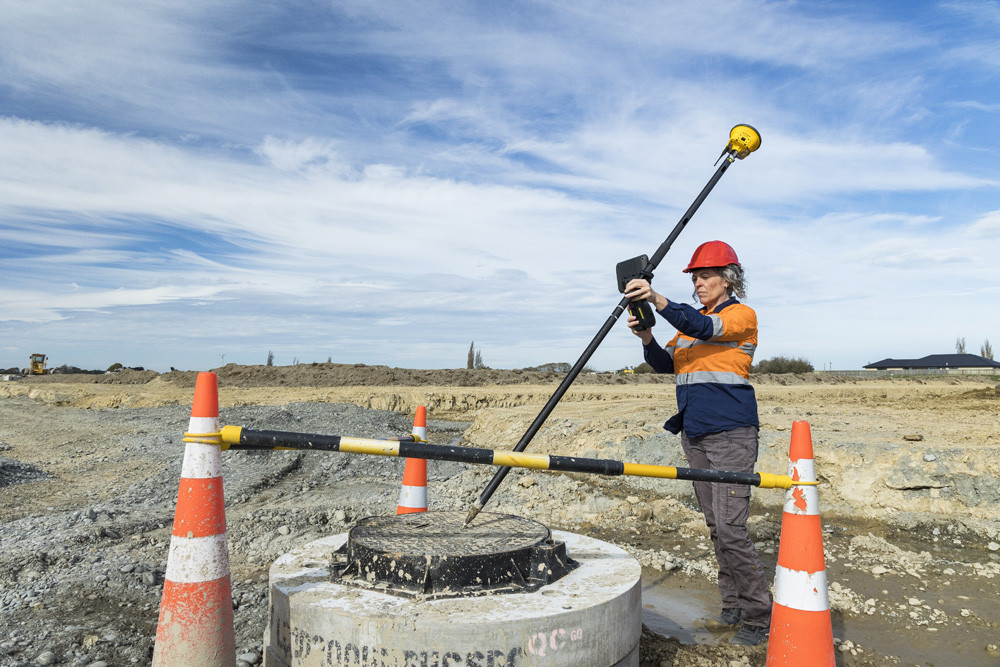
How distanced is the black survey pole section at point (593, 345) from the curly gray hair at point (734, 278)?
0.32 metres

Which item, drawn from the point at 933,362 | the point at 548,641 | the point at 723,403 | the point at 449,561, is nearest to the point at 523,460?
the point at 449,561

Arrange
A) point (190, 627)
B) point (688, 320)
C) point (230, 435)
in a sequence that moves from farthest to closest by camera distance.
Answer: point (688, 320)
point (230, 435)
point (190, 627)

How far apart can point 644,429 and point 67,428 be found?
11013mm

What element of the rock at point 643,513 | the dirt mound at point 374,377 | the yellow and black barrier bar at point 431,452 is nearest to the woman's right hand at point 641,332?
the yellow and black barrier bar at point 431,452

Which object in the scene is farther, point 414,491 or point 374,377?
point 374,377

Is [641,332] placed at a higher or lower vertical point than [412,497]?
higher

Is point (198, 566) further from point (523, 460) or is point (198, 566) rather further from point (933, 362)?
point (933, 362)

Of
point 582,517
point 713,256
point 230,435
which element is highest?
point 713,256

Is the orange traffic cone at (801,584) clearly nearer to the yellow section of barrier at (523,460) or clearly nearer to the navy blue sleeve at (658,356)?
the yellow section of barrier at (523,460)

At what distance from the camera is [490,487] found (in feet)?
9.82

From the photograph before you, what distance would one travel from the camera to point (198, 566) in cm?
205

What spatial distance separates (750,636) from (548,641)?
1510mm

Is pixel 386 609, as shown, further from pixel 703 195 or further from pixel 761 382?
pixel 761 382

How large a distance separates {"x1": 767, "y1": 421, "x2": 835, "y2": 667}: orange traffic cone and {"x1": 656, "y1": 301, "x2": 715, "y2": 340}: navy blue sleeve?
0.83 metres
